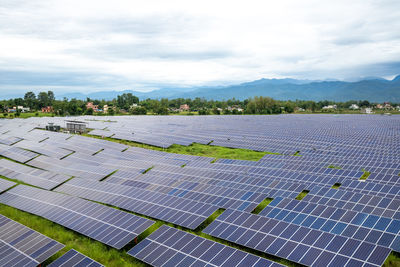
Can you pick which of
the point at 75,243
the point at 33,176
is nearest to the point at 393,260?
the point at 75,243

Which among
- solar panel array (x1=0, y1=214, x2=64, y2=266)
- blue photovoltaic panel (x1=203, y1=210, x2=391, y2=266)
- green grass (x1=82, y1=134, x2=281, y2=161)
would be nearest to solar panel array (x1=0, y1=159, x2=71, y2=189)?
solar panel array (x1=0, y1=214, x2=64, y2=266)

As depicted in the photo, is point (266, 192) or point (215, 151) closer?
point (266, 192)

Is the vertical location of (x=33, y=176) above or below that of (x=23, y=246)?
above

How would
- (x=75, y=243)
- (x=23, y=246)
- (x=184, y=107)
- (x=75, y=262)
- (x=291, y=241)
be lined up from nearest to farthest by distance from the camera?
(x=75, y=262), (x=291, y=241), (x=23, y=246), (x=75, y=243), (x=184, y=107)

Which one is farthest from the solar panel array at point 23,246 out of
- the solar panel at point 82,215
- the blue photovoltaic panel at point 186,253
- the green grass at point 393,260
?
the green grass at point 393,260

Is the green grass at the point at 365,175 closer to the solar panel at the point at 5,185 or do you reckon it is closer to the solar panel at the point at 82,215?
the solar panel at the point at 82,215

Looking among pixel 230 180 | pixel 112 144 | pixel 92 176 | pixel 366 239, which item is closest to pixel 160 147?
pixel 112 144

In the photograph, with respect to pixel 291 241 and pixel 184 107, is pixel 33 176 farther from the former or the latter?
pixel 184 107
